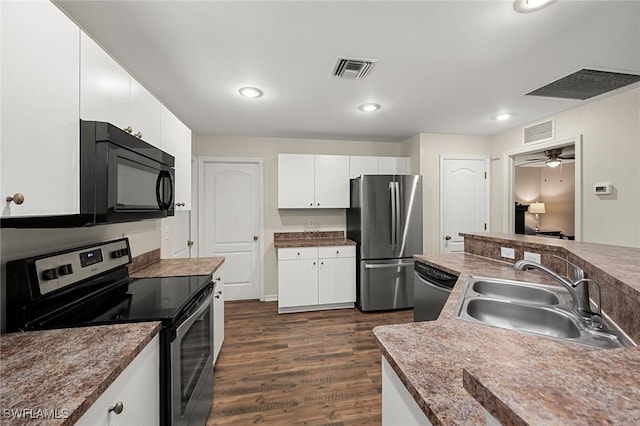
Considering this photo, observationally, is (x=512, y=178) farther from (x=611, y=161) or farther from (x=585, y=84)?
(x=585, y=84)

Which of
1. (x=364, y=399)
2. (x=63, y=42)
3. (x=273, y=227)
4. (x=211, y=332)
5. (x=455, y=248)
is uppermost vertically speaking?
(x=63, y=42)

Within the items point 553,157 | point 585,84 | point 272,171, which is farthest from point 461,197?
point 272,171

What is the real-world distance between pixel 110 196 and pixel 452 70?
2.30 meters

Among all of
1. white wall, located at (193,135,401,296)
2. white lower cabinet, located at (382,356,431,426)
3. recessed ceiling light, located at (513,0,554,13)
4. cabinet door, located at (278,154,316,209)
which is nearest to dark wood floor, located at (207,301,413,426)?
white wall, located at (193,135,401,296)

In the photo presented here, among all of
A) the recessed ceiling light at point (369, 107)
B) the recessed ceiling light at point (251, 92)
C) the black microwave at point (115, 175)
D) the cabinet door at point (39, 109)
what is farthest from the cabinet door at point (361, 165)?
the cabinet door at point (39, 109)

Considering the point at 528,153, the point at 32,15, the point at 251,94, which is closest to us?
the point at 32,15

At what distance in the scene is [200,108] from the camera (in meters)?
2.85

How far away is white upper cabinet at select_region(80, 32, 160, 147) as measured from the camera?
3.65 feet

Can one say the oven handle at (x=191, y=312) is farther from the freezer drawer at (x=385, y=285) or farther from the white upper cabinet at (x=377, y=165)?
the white upper cabinet at (x=377, y=165)

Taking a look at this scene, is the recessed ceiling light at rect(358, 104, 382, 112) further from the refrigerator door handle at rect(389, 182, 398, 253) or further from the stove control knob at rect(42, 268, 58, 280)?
the stove control knob at rect(42, 268, 58, 280)

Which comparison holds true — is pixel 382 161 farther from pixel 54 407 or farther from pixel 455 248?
pixel 54 407

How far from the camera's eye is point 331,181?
12.6 feet

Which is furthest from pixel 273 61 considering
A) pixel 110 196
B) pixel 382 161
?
pixel 382 161

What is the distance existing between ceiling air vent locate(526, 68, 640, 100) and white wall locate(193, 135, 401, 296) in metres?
2.45
